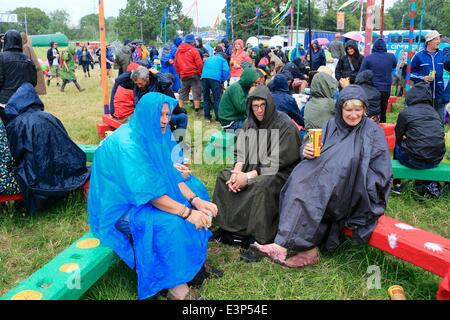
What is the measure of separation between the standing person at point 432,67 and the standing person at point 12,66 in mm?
5763

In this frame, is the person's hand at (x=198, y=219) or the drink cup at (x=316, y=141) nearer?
the person's hand at (x=198, y=219)

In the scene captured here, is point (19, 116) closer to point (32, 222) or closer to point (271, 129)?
point (32, 222)

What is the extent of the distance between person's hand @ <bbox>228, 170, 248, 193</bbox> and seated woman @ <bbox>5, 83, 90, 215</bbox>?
4.85ft

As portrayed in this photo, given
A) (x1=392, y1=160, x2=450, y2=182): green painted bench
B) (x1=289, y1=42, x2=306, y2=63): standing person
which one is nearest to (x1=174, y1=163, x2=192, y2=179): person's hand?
(x1=392, y1=160, x2=450, y2=182): green painted bench

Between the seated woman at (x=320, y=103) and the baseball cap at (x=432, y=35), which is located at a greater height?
the baseball cap at (x=432, y=35)

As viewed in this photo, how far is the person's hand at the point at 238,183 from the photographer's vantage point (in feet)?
10.8

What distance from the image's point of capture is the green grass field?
2.72 m

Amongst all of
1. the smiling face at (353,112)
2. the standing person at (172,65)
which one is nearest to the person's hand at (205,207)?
the smiling face at (353,112)

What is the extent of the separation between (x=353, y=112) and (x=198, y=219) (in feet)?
4.54


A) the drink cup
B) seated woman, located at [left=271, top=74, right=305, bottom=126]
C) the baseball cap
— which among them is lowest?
the drink cup

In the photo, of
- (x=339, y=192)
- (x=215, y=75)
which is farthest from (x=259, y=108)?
(x=215, y=75)

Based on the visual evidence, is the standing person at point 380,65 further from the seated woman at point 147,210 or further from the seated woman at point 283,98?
the seated woman at point 147,210

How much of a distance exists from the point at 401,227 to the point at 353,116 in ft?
2.76

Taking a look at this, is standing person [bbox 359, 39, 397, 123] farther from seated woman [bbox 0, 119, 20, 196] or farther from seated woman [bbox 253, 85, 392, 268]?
seated woman [bbox 0, 119, 20, 196]
